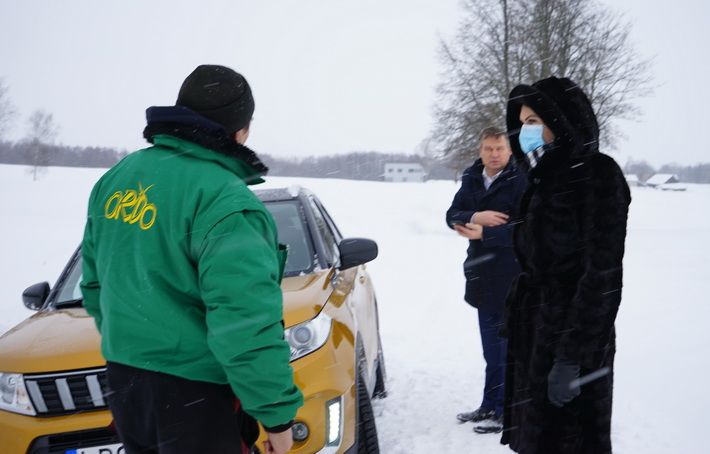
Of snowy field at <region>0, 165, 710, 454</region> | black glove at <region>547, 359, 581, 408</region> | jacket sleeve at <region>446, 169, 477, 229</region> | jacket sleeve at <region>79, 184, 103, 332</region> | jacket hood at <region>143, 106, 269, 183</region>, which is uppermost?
jacket hood at <region>143, 106, 269, 183</region>

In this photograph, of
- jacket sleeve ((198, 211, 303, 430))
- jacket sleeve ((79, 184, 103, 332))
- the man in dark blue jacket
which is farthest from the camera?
the man in dark blue jacket

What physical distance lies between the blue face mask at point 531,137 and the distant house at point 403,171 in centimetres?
8755

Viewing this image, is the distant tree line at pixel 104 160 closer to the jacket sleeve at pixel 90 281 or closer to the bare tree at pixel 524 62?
the bare tree at pixel 524 62

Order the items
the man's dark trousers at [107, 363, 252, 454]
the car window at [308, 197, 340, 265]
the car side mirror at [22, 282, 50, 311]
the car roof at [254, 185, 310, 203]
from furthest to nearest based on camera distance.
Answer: the car roof at [254, 185, 310, 203], the car window at [308, 197, 340, 265], the car side mirror at [22, 282, 50, 311], the man's dark trousers at [107, 363, 252, 454]

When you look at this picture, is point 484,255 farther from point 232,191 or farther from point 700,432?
point 232,191

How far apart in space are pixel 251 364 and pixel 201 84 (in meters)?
0.90

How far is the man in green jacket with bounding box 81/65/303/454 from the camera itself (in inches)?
60.5

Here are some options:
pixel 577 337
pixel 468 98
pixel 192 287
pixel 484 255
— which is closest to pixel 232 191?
pixel 192 287

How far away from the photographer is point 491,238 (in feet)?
13.0

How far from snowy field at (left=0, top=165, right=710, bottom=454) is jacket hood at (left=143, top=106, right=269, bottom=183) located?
2.72 meters

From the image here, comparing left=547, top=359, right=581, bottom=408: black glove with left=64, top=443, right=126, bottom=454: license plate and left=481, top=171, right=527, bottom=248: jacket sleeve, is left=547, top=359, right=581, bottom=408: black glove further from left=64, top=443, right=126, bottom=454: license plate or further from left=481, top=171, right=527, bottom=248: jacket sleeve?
left=64, top=443, right=126, bottom=454: license plate

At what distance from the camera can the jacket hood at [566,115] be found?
2.30 m

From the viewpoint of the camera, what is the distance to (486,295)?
13.5 feet

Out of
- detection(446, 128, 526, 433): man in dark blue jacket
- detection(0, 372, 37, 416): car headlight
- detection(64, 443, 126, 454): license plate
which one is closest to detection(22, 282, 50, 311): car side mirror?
detection(0, 372, 37, 416): car headlight
